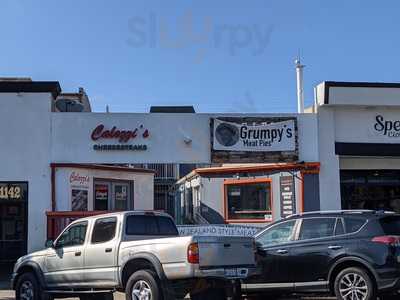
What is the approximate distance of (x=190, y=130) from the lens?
17766mm

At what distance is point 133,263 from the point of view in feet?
33.7

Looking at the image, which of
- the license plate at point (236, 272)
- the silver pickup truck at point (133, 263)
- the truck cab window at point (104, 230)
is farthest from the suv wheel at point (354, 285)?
the truck cab window at point (104, 230)

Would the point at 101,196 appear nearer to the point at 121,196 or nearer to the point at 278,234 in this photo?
the point at 121,196

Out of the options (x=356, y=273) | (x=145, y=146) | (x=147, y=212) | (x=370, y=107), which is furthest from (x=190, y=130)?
(x=356, y=273)

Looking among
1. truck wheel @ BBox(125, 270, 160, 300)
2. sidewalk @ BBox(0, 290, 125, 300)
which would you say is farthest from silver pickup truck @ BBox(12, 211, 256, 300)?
sidewalk @ BBox(0, 290, 125, 300)

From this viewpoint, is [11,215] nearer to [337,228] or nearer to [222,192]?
[222,192]

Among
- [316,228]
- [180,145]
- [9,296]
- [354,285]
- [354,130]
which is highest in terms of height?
[354,130]

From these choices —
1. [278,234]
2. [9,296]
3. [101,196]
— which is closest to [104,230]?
[278,234]

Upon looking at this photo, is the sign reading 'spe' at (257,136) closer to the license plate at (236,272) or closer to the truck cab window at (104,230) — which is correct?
the truck cab window at (104,230)

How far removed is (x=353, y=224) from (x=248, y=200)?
29.4 ft

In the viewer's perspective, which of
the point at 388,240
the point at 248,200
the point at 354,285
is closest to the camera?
the point at 388,240

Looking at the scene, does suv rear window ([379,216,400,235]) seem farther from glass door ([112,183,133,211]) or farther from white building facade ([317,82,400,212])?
glass door ([112,183,133,211])

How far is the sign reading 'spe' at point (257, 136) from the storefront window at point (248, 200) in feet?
5.85

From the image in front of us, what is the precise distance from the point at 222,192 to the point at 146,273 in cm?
1106
